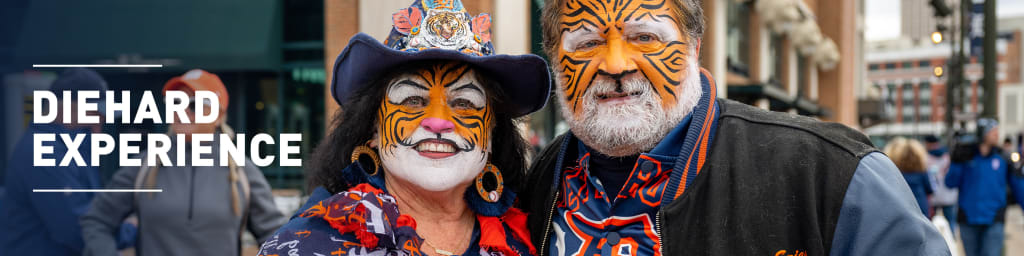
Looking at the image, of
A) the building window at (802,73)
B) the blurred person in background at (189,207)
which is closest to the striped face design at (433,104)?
the blurred person in background at (189,207)

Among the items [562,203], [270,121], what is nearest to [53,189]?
[562,203]

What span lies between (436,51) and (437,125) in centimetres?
22

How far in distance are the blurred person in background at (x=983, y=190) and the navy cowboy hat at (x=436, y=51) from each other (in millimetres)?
6092

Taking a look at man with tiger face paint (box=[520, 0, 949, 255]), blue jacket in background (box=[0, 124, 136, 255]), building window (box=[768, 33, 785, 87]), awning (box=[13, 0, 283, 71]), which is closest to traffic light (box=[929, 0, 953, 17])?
building window (box=[768, 33, 785, 87])

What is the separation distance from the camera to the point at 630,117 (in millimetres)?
2322

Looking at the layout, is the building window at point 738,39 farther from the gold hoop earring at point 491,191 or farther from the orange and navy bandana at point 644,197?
the orange and navy bandana at point 644,197

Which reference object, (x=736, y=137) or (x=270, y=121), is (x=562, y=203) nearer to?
(x=736, y=137)

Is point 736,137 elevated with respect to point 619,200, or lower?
elevated

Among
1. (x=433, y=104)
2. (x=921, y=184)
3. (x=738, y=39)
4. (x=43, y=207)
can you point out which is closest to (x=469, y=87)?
(x=433, y=104)

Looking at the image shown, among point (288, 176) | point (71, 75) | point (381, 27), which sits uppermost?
point (381, 27)

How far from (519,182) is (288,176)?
29.7ft

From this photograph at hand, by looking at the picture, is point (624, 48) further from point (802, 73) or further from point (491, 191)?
point (802, 73)

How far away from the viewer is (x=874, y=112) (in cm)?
2967

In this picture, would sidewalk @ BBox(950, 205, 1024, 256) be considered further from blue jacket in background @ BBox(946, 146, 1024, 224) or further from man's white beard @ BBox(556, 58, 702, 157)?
man's white beard @ BBox(556, 58, 702, 157)
